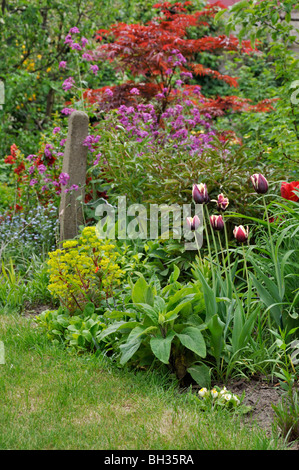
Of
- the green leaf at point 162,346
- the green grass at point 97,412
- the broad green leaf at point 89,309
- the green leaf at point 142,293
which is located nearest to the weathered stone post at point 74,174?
the broad green leaf at point 89,309

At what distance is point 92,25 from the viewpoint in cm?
847

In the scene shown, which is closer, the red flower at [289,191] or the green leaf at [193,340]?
the green leaf at [193,340]

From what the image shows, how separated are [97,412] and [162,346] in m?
0.46

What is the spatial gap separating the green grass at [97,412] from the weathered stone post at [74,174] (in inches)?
78.8

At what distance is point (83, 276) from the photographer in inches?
140

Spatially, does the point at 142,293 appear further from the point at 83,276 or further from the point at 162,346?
the point at 83,276

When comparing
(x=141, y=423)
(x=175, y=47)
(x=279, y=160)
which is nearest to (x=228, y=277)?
(x=141, y=423)

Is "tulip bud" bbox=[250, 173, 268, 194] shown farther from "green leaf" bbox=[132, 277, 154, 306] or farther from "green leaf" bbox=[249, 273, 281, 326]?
"green leaf" bbox=[132, 277, 154, 306]

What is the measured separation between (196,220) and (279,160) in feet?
7.99

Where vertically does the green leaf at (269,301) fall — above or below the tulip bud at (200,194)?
below

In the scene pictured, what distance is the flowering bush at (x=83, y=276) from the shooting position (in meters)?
3.40

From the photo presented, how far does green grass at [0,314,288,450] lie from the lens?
2.04 meters

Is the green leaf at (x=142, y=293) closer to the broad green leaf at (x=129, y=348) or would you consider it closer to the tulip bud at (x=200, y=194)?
the broad green leaf at (x=129, y=348)
